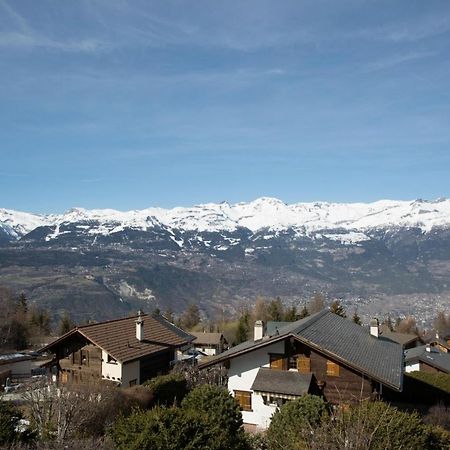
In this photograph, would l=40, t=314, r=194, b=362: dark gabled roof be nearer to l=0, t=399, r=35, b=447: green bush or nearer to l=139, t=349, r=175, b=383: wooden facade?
l=139, t=349, r=175, b=383: wooden facade

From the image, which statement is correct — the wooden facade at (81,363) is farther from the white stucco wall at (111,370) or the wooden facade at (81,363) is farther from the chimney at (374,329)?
the chimney at (374,329)

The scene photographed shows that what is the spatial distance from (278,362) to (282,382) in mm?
Result: 1645

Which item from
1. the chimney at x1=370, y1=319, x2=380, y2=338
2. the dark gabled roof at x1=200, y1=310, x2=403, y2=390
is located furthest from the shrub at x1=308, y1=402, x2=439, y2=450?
the chimney at x1=370, y1=319, x2=380, y2=338

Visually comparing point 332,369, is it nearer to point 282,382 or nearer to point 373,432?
point 282,382

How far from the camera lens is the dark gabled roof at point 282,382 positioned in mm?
26094

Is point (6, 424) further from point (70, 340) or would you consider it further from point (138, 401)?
point (70, 340)

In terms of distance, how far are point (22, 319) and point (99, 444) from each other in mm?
79807

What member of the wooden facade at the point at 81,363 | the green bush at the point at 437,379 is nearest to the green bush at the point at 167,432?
the wooden facade at the point at 81,363

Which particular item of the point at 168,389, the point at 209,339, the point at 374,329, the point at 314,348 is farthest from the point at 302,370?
the point at 209,339

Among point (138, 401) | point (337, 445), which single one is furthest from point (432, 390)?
point (337, 445)

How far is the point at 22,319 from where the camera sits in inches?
3378

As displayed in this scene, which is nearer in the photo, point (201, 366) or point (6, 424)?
point (6, 424)

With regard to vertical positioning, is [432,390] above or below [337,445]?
below

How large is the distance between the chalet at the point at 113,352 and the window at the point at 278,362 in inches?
450
